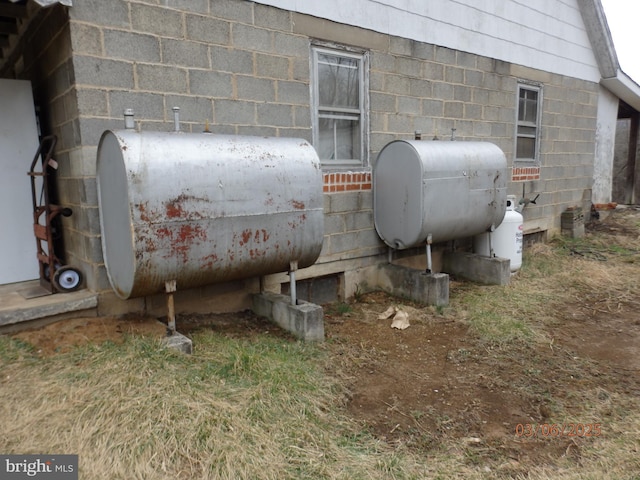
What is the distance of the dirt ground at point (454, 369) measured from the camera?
115 inches

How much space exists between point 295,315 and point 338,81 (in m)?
2.78

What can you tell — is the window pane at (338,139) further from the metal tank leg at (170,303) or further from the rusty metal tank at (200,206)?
the metal tank leg at (170,303)

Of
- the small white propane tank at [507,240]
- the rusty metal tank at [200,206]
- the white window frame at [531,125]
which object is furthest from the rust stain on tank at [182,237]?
the white window frame at [531,125]

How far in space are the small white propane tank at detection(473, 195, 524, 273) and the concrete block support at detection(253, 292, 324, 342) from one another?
3.33 meters

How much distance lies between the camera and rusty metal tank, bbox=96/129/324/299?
3166mm

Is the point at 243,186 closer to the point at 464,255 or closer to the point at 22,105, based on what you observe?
the point at 22,105

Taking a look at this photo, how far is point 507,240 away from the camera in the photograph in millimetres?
6434

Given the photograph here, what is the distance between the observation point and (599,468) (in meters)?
2.48

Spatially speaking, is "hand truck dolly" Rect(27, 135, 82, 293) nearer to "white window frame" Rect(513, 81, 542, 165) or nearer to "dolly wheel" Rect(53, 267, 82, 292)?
"dolly wheel" Rect(53, 267, 82, 292)

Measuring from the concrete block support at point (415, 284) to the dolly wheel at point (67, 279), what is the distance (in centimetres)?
339

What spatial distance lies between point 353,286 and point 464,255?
1898 mm

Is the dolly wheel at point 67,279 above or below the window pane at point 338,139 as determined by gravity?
below

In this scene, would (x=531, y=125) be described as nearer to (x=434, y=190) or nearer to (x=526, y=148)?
(x=526, y=148)
